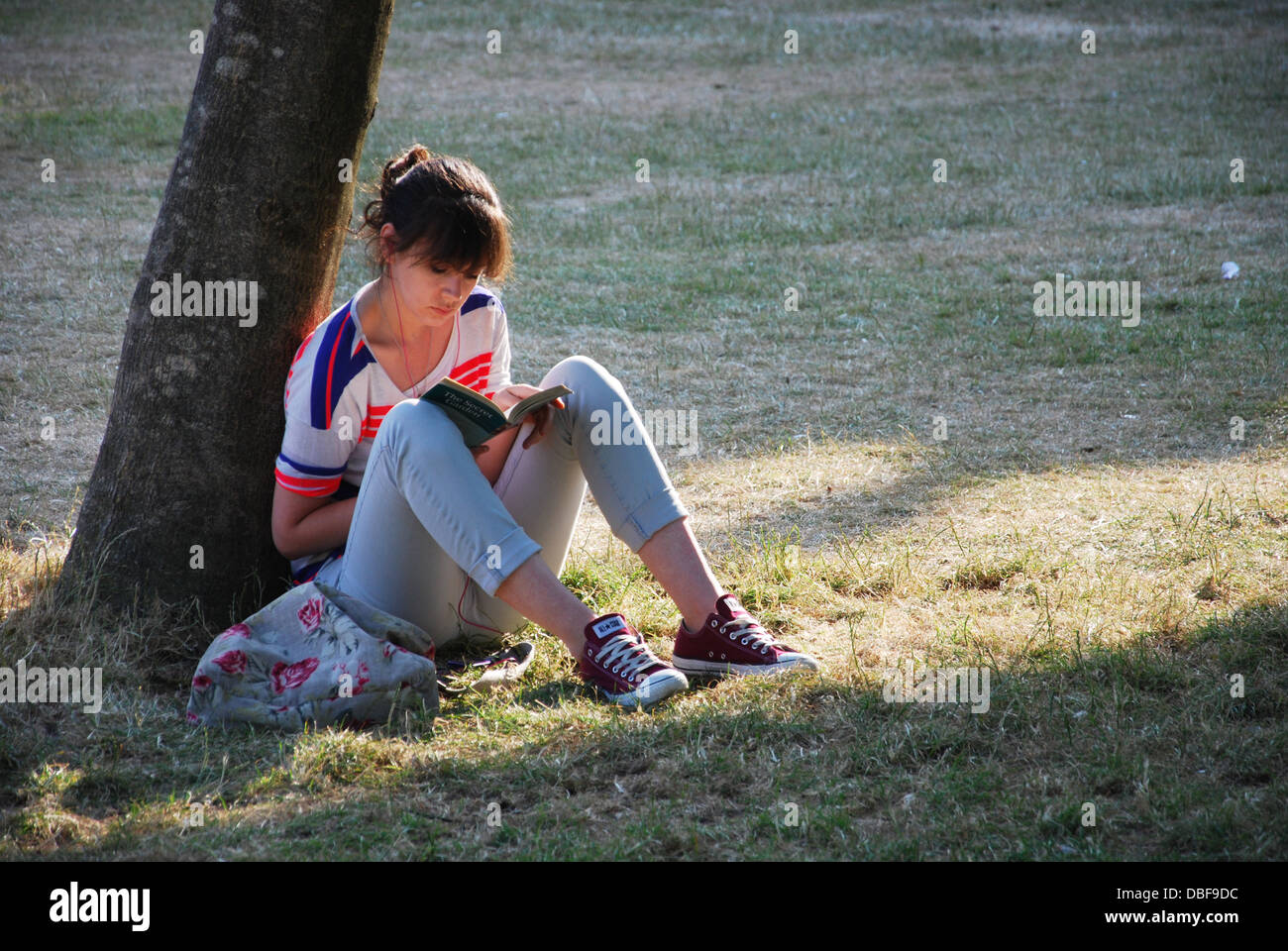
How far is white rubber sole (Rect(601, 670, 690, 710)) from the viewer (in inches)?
121

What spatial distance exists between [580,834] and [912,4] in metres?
16.8

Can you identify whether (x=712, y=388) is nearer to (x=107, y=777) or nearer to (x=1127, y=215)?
(x=107, y=777)

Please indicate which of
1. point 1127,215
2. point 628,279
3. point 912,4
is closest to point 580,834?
point 628,279

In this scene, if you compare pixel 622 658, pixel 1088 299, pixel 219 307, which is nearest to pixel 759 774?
pixel 622 658

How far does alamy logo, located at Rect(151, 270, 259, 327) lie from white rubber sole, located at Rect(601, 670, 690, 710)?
1432 millimetres

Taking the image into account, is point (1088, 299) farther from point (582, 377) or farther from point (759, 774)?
point (759, 774)

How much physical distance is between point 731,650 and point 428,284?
1.22 meters

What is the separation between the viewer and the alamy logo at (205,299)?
3338mm

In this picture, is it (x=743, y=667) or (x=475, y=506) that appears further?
(x=743, y=667)

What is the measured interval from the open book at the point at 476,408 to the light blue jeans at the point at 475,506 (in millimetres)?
36

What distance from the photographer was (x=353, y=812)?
8.71 feet

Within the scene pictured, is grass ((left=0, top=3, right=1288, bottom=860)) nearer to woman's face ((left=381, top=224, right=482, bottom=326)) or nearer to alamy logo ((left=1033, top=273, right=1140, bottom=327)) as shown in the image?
alamy logo ((left=1033, top=273, right=1140, bottom=327))

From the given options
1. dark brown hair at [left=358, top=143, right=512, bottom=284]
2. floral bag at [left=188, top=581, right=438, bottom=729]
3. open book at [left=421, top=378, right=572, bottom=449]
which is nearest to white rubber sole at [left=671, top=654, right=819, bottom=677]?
floral bag at [left=188, top=581, right=438, bottom=729]

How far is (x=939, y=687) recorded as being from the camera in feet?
10.4
